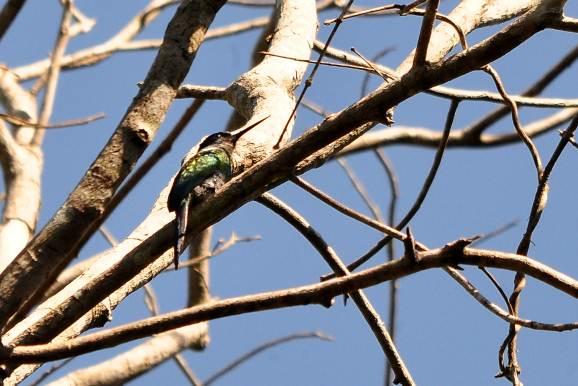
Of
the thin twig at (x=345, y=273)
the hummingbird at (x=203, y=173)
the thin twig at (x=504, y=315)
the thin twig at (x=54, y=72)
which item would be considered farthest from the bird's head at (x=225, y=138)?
the thin twig at (x=54, y=72)

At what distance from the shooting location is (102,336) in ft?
8.98

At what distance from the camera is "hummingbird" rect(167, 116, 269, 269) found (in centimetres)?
352

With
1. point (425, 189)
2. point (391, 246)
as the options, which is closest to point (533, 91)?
point (391, 246)

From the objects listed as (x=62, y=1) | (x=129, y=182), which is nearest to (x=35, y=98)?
(x=62, y=1)

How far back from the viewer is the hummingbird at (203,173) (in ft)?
11.5

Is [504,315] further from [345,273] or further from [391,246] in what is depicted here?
[391,246]

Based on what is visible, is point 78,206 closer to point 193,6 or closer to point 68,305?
point 68,305

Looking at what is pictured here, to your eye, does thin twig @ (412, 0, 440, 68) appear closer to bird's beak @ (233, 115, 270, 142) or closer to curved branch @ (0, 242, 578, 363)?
curved branch @ (0, 242, 578, 363)

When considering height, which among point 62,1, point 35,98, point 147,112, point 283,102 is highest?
point 62,1

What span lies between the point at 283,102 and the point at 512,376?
1.66 meters

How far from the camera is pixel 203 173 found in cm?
411

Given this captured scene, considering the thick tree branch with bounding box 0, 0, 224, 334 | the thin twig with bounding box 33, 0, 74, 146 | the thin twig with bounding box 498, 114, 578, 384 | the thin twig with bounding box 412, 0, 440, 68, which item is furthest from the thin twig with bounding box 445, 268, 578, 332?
the thin twig with bounding box 33, 0, 74, 146

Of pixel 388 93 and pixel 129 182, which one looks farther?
pixel 129 182

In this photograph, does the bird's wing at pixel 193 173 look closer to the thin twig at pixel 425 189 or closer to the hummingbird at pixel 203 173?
the hummingbird at pixel 203 173
